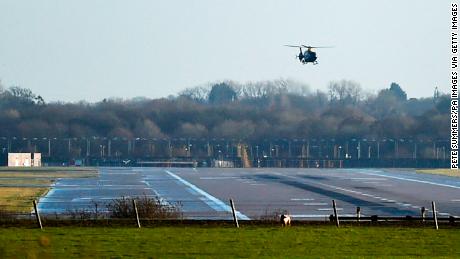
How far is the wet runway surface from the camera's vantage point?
57.5 meters

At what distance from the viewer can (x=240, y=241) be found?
107 feet

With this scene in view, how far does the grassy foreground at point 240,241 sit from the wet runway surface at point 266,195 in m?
12.9

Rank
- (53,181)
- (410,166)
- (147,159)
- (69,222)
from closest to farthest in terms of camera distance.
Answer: (69,222) < (53,181) < (410,166) < (147,159)

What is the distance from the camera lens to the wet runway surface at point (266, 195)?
57.5m

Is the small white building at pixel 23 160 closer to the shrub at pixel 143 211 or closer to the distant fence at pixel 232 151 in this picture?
the distant fence at pixel 232 151

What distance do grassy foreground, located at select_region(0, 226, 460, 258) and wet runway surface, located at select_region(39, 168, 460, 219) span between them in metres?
12.9

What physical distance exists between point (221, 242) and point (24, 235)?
18.7 ft

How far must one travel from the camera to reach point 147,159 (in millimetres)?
170625

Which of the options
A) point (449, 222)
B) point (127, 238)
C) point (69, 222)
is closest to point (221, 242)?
point (127, 238)

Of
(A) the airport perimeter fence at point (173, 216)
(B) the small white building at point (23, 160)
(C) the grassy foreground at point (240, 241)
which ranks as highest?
(B) the small white building at point (23, 160)

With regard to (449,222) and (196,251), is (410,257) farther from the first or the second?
(449,222)

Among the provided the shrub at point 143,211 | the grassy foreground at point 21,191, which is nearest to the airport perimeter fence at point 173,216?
the shrub at point 143,211

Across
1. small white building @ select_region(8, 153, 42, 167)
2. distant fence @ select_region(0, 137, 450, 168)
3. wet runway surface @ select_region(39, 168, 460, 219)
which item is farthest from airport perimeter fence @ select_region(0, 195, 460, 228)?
distant fence @ select_region(0, 137, 450, 168)

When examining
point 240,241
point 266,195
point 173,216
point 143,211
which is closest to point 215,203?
point 266,195
